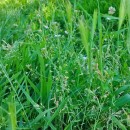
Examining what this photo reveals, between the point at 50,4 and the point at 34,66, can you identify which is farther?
the point at 50,4

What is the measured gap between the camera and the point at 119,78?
2.02 meters

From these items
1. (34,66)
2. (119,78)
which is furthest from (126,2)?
(34,66)

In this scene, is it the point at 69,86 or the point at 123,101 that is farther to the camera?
the point at 69,86

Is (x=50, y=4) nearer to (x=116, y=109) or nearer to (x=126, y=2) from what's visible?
(x=116, y=109)

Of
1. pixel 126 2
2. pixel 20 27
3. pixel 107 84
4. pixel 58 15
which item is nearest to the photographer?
pixel 126 2

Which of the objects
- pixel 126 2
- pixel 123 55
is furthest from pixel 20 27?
pixel 126 2

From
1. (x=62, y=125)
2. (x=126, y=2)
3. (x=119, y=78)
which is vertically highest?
(x=126, y=2)

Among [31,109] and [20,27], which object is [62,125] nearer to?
[31,109]

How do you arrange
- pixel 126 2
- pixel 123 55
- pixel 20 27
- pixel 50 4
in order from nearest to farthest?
1. pixel 126 2
2. pixel 123 55
3. pixel 20 27
4. pixel 50 4

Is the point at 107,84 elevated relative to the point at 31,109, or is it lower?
elevated

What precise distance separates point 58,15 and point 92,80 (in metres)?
1.42

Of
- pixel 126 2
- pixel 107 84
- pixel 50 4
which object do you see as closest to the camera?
pixel 126 2

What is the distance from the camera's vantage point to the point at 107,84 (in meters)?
1.82

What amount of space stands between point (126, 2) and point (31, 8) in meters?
2.14
